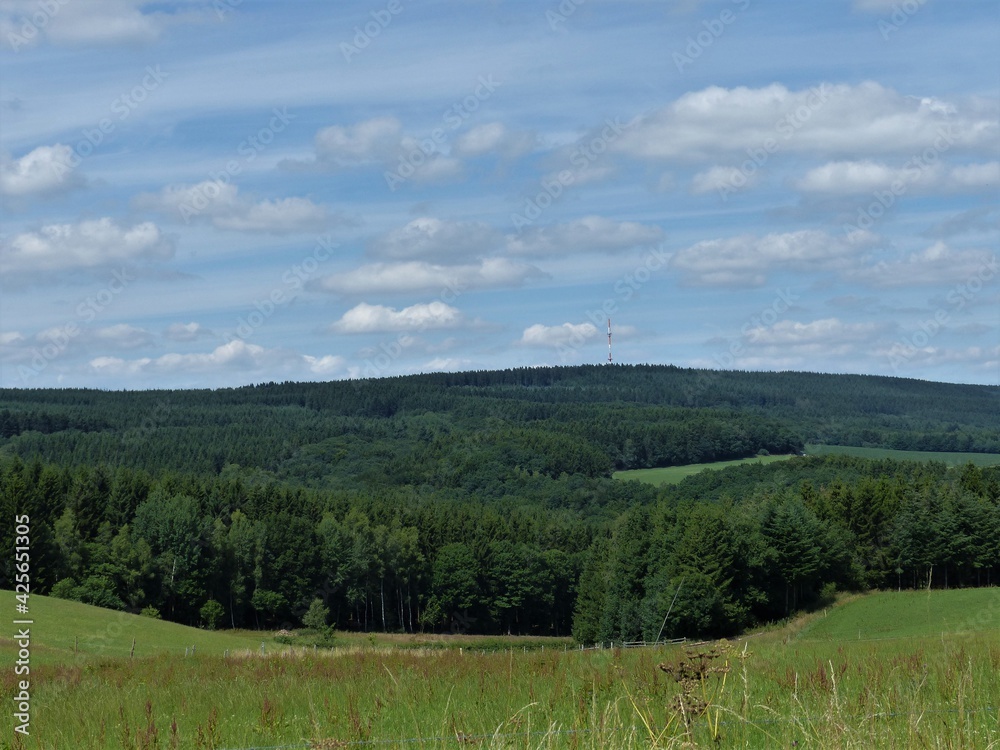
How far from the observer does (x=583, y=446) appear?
18950cm

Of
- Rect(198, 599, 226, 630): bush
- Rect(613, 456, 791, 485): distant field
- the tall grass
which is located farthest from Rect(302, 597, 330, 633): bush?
Rect(613, 456, 791, 485): distant field

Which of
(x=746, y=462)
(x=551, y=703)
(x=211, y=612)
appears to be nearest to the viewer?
(x=551, y=703)

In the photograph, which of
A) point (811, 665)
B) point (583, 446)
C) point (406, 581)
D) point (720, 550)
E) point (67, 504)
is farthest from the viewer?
point (583, 446)

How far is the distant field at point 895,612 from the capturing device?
181 ft

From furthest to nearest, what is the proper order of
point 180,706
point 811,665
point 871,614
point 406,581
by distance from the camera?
point 406,581, point 871,614, point 811,665, point 180,706

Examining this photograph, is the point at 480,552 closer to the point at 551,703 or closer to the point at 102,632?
the point at 102,632

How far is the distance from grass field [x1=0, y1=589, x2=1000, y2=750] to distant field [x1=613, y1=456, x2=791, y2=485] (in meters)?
162

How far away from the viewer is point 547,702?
958 centimetres

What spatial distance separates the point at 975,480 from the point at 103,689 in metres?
90.3

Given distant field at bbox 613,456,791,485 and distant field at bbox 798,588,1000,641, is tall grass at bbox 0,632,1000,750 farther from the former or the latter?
distant field at bbox 613,456,791,485

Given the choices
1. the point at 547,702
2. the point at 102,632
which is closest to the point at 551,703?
the point at 547,702

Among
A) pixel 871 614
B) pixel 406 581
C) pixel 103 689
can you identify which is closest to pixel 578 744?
pixel 103 689

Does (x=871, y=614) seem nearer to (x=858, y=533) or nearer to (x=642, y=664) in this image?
(x=858, y=533)

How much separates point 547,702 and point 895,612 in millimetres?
59044
